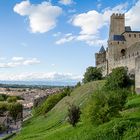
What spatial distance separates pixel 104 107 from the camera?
4097 cm

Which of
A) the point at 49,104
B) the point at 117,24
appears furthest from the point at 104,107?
the point at 49,104

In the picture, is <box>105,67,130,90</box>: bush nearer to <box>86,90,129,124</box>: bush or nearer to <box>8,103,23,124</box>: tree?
<box>86,90,129,124</box>: bush

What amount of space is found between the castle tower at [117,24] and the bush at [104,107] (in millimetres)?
47734

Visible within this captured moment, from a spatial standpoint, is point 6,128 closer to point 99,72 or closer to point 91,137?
point 99,72

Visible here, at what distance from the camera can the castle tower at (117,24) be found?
290ft

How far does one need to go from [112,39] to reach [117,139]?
48.4m

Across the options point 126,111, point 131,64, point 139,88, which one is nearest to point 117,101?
point 126,111

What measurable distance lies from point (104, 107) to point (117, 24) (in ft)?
167

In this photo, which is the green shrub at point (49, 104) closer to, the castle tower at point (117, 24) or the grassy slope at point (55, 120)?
the grassy slope at point (55, 120)

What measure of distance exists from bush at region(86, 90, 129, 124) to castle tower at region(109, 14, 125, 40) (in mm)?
47734

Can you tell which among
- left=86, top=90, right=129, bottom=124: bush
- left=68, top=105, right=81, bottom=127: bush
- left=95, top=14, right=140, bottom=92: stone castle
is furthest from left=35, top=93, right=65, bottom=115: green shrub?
left=86, top=90, right=129, bottom=124: bush

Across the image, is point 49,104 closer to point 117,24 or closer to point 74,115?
point 117,24

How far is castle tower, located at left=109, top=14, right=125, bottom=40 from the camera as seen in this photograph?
88350 millimetres

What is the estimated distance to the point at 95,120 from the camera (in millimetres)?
41469
